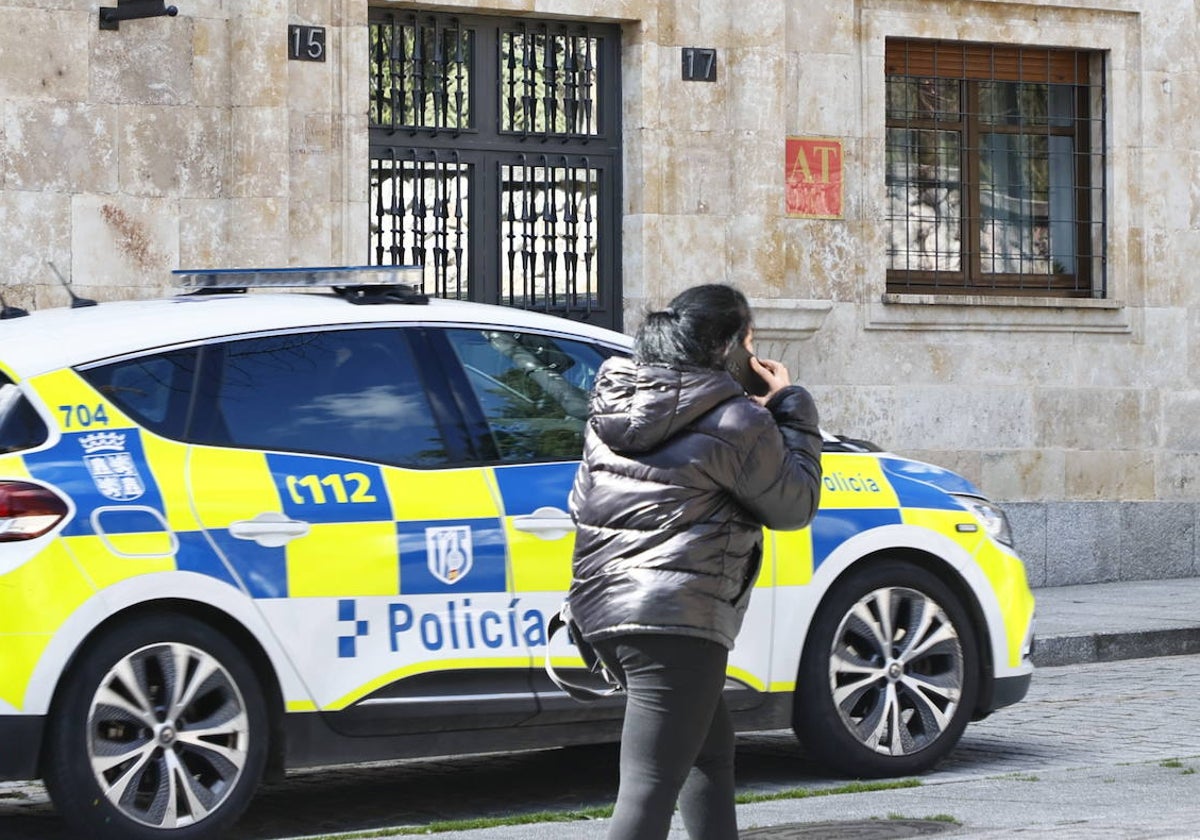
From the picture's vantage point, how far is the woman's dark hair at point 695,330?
486 cm

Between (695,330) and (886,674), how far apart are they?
9.93ft

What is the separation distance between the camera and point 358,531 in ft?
21.9

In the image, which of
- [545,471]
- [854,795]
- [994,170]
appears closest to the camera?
[545,471]

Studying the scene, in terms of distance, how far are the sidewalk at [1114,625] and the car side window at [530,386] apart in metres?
4.32

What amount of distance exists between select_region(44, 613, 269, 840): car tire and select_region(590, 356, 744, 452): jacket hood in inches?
79.8

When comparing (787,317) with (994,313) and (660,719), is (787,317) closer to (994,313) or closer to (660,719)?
(994,313)

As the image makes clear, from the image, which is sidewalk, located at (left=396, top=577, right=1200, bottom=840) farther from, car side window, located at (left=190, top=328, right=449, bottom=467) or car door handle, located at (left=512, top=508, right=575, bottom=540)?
car side window, located at (left=190, top=328, right=449, bottom=467)

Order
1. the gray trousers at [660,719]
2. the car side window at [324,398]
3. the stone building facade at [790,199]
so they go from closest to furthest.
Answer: the gray trousers at [660,719]
the car side window at [324,398]
the stone building facade at [790,199]

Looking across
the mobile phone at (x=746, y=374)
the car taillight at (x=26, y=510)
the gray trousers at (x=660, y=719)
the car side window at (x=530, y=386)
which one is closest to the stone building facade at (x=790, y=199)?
the car side window at (x=530, y=386)

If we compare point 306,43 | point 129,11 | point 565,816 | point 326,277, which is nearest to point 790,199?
point 306,43

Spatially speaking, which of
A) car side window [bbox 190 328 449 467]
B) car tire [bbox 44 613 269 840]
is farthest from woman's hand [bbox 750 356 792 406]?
car tire [bbox 44 613 269 840]

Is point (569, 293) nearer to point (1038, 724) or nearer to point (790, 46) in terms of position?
point (790, 46)

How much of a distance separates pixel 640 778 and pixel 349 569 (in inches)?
81.7

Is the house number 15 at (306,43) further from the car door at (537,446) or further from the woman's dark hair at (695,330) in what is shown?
the woman's dark hair at (695,330)
